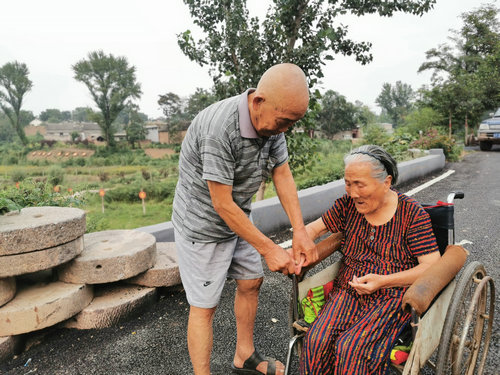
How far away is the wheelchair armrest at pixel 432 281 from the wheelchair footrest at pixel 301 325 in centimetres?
57

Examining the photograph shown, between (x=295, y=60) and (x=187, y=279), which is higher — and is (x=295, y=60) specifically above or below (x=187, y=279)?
above

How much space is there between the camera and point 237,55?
6.68 metres

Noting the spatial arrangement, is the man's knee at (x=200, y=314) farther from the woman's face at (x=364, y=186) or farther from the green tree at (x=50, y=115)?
A: the green tree at (x=50, y=115)

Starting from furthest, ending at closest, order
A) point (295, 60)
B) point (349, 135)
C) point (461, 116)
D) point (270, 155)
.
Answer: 1. point (349, 135)
2. point (461, 116)
3. point (295, 60)
4. point (270, 155)

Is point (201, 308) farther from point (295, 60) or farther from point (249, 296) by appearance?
point (295, 60)

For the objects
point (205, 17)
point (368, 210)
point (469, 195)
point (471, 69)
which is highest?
point (471, 69)

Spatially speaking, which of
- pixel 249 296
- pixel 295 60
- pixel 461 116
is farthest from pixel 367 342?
pixel 461 116

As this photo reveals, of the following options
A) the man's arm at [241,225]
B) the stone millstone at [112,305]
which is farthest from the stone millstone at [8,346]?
the man's arm at [241,225]

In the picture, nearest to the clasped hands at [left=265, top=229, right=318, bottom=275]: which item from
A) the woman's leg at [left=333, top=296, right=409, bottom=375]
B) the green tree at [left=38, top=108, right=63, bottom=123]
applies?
the woman's leg at [left=333, top=296, right=409, bottom=375]

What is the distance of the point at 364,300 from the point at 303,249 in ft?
1.40

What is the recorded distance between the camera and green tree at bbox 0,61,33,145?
195ft

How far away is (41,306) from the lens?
2.61m

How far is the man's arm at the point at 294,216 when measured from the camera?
84.3 inches

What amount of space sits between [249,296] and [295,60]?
491cm
